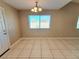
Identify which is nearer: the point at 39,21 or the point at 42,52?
the point at 42,52

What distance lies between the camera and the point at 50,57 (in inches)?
140

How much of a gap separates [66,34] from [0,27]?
5.35 m

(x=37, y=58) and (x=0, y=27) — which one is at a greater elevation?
(x=0, y=27)

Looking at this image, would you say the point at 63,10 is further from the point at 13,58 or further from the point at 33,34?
the point at 13,58

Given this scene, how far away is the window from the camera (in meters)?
7.32

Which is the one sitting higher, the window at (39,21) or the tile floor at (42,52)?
the window at (39,21)

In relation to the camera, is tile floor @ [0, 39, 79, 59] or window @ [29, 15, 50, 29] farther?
window @ [29, 15, 50, 29]

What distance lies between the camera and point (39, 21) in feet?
24.3

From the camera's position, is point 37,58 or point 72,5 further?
point 72,5

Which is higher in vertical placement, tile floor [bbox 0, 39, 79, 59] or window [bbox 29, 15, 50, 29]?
window [bbox 29, 15, 50, 29]

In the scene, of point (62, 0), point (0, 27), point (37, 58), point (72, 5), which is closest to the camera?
point (37, 58)

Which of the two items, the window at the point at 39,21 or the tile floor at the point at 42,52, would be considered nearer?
the tile floor at the point at 42,52

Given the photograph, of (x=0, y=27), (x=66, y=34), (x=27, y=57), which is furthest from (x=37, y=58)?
(x=66, y=34)

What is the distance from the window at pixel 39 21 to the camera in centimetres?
732
